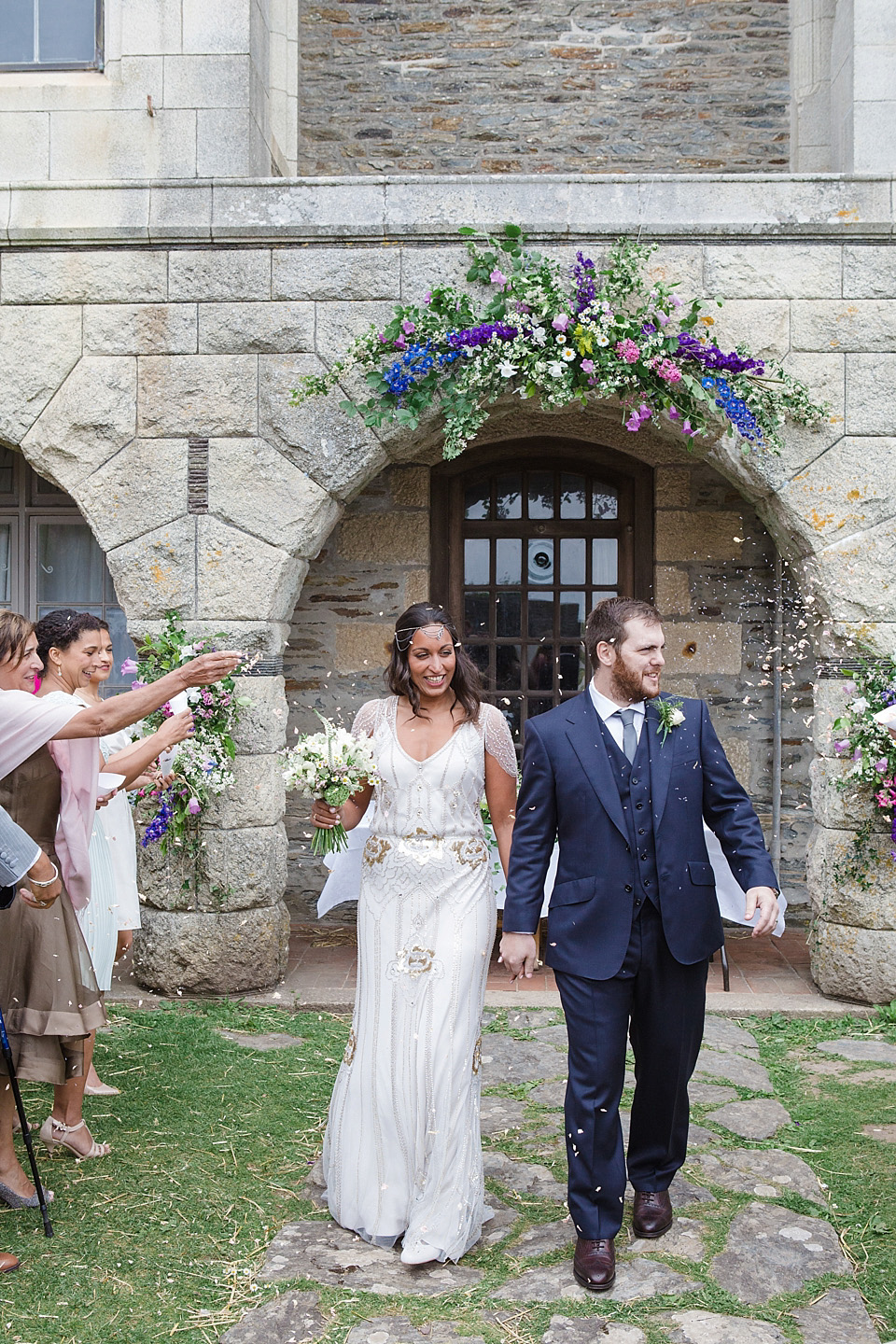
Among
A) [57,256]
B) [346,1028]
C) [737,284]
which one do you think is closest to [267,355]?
[57,256]

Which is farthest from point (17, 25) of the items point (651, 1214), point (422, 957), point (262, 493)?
point (651, 1214)

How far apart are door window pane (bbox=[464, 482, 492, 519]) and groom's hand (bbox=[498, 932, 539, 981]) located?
4.77m

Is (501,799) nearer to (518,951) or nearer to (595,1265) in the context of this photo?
(518,951)

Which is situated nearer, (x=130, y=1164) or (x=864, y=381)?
(x=130, y=1164)

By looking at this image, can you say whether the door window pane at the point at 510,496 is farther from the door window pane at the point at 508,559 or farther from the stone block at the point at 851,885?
the stone block at the point at 851,885

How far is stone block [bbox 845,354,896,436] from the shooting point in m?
5.47

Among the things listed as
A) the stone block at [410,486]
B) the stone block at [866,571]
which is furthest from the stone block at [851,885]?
the stone block at [410,486]

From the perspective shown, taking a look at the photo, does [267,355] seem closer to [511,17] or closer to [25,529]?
[25,529]

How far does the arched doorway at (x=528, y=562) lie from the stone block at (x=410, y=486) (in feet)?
0.39

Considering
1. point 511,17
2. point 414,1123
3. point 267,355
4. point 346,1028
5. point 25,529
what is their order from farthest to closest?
point 511,17 → point 25,529 → point 267,355 → point 346,1028 → point 414,1123

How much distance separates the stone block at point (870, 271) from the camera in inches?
215

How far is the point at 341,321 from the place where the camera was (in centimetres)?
555

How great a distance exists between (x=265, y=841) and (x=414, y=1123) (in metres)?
2.68

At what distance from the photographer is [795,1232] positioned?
3240 mm
